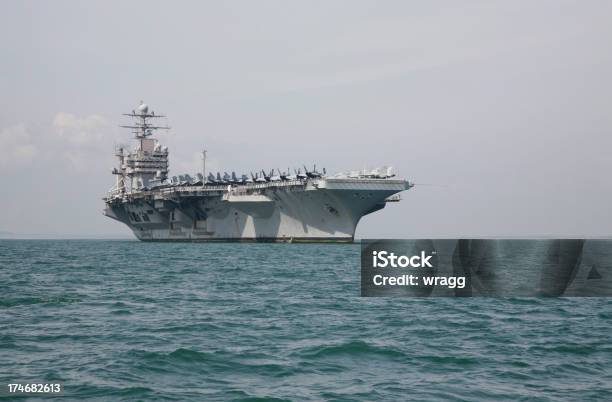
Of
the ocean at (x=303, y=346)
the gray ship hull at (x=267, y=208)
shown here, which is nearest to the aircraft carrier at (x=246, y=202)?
the gray ship hull at (x=267, y=208)

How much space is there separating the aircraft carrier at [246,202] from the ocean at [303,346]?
4311cm

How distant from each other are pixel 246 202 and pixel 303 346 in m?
59.0

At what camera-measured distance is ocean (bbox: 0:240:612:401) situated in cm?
998

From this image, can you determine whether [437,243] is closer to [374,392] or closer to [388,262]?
[388,262]

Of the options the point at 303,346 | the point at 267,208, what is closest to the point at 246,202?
the point at 267,208

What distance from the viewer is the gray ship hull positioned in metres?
65.0

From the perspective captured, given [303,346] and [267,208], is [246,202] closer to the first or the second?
[267,208]

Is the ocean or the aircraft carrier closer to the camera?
the ocean

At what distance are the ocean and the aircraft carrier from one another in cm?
4311

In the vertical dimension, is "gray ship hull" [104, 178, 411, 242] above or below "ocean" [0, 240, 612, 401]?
above

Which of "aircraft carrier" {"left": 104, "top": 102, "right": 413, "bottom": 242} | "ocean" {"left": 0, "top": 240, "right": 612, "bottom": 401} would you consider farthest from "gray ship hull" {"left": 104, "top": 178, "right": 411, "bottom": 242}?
"ocean" {"left": 0, "top": 240, "right": 612, "bottom": 401}

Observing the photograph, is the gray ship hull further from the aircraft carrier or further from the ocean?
the ocean

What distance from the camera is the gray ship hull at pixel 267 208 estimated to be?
213ft

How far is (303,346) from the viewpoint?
42.5ft
